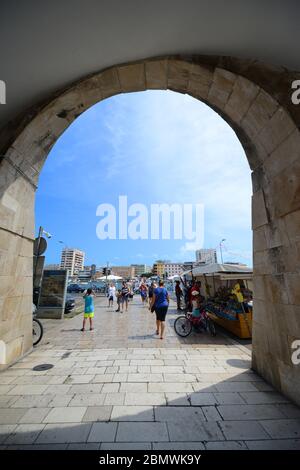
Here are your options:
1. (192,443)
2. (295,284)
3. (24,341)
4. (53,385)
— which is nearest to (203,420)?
(192,443)

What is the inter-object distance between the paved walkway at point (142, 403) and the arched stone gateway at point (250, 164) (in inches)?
26.1

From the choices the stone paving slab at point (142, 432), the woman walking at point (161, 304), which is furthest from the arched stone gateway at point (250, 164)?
the woman walking at point (161, 304)

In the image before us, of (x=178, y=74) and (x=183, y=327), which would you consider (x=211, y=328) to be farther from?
(x=178, y=74)

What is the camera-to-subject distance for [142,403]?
358cm

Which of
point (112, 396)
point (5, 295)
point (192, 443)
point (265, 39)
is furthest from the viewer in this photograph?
point (5, 295)

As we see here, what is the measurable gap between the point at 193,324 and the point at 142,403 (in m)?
5.13

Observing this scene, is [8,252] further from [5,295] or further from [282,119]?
[282,119]

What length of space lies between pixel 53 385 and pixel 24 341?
6.96 feet

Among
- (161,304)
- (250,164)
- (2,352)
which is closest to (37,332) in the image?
(2,352)

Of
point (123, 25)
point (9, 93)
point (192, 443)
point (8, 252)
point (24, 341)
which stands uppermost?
point (123, 25)

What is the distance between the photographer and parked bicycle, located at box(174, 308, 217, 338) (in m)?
7.99

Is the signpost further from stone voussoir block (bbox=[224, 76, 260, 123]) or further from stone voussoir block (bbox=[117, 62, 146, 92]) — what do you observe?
stone voussoir block (bbox=[224, 76, 260, 123])

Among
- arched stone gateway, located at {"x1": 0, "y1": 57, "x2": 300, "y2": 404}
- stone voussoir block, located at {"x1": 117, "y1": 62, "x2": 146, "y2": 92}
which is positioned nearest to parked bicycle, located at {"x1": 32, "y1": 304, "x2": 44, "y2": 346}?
arched stone gateway, located at {"x1": 0, "y1": 57, "x2": 300, "y2": 404}

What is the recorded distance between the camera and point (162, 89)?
202 inches
